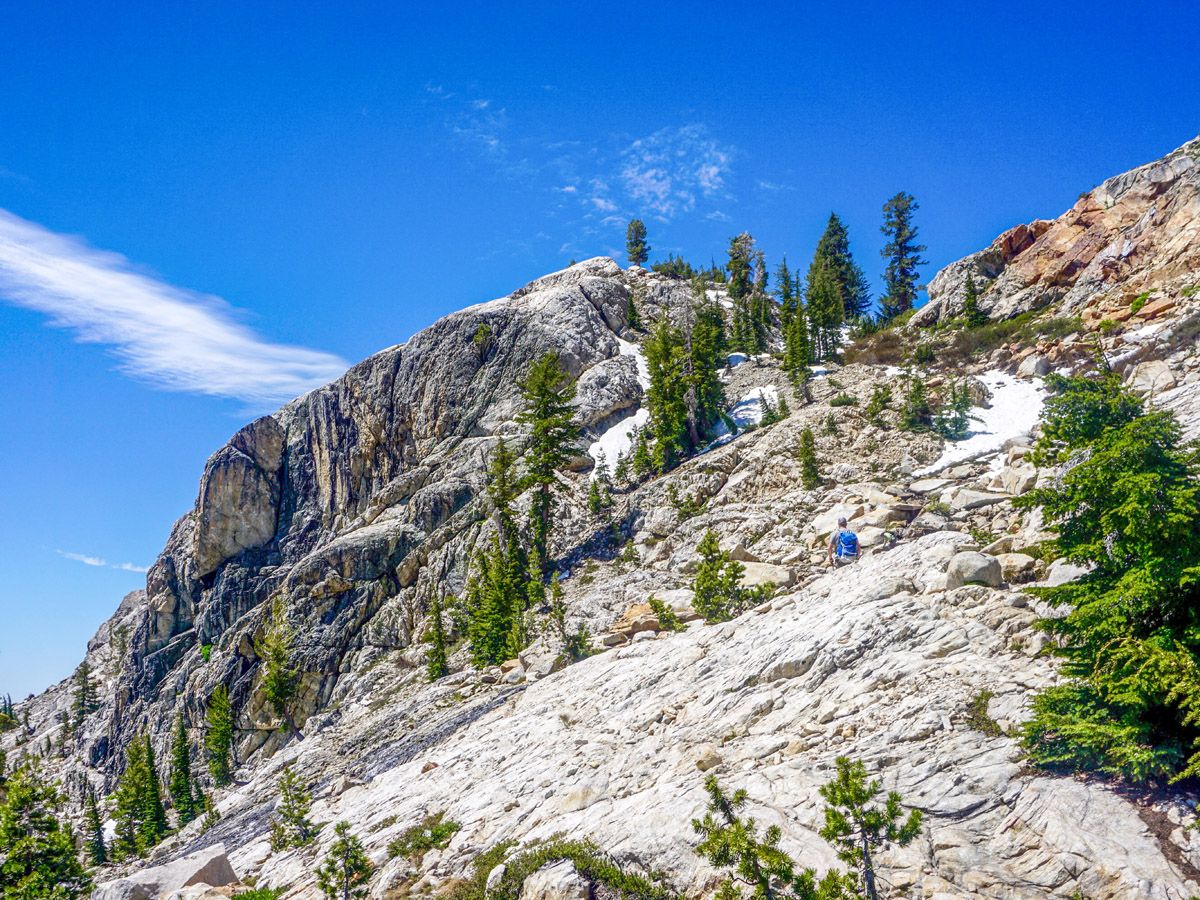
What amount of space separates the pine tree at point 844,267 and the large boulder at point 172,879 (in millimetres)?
87267

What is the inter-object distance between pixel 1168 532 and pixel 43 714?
18071 centimetres

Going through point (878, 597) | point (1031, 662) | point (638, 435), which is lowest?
point (1031, 662)

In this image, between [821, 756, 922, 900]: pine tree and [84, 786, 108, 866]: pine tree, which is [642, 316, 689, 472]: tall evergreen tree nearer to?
[821, 756, 922, 900]: pine tree

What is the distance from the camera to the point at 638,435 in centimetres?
5809

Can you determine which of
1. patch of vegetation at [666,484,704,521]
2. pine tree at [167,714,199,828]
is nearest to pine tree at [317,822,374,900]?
patch of vegetation at [666,484,704,521]

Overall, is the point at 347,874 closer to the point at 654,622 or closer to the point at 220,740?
the point at 654,622

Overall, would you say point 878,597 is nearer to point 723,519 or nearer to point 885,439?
point 723,519

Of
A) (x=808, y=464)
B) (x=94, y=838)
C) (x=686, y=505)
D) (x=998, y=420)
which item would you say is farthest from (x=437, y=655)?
(x=94, y=838)

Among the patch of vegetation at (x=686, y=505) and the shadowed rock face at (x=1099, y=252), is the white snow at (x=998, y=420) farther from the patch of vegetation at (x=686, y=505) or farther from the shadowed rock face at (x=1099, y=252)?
the patch of vegetation at (x=686, y=505)

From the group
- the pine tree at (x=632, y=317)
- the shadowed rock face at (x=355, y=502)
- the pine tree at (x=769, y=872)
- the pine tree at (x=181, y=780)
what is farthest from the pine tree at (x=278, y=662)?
the pine tree at (x=769, y=872)

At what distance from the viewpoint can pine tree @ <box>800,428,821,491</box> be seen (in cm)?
3966

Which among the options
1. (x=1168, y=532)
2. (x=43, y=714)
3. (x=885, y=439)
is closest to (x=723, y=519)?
(x=885, y=439)

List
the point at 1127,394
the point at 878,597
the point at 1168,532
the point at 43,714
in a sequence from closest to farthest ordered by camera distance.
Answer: the point at 1168,532
the point at 1127,394
the point at 878,597
the point at 43,714

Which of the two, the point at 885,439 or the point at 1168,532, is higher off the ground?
the point at 885,439
